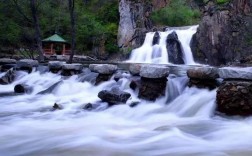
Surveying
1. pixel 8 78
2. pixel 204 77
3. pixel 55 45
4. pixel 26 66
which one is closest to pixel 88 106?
pixel 204 77

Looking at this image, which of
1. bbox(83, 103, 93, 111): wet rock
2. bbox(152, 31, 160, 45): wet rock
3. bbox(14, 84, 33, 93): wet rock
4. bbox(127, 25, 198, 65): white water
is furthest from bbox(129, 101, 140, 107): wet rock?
bbox(152, 31, 160, 45): wet rock

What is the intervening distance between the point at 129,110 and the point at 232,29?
17399 mm

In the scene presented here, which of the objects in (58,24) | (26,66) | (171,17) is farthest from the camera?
(171,17)

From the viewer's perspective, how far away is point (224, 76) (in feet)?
20.7

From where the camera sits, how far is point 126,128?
5.89 meters

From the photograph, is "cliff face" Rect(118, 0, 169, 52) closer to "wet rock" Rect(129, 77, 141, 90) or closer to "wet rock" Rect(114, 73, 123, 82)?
"wet rock" Rect(114, 73, 123, 82)

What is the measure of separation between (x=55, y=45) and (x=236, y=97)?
2567 cm

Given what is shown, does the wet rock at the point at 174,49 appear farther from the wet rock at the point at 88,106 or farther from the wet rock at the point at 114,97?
the wet rock at the point at 88,106

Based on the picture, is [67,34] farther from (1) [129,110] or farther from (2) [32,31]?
(1) [129,110]

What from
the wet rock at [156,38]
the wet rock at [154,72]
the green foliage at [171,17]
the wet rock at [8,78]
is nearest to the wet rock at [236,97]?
the wet rock at [154,72]

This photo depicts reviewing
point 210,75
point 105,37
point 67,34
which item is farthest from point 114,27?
point 210,75

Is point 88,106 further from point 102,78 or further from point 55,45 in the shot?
point 55,45

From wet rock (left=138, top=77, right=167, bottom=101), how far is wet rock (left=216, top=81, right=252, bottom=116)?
5.60 feet

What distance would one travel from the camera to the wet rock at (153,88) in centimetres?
764
